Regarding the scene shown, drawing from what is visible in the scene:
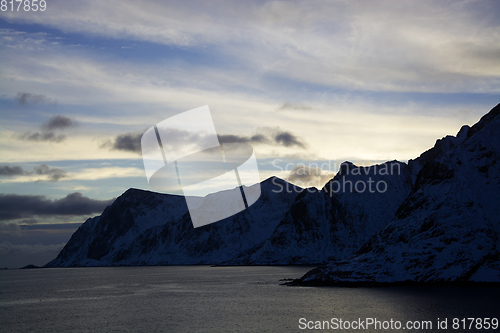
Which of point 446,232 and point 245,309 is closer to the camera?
point 245,309

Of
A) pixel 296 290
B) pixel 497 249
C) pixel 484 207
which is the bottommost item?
pixel 296 290

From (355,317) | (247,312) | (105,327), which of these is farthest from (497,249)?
(105,327)

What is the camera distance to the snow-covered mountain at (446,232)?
352 feet

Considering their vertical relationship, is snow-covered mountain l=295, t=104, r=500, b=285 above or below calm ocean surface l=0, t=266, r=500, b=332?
above

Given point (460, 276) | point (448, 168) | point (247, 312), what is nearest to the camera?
point (247, 312)

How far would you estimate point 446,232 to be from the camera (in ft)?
376

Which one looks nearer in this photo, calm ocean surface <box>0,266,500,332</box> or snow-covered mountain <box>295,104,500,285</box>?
calm ocean surface <box>0,266,500,332</box>

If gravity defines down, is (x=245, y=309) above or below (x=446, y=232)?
below

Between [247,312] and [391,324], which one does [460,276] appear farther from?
[247,312]

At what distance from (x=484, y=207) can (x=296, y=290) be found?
55.6 metres

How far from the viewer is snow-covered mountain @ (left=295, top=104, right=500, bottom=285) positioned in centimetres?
10731

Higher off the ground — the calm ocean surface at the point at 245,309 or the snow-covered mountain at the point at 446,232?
the snow-covered mountain at the point at 446,232

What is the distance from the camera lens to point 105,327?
69875mm

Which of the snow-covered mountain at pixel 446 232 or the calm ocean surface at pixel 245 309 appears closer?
the calm ocean surface at pixel 245 309
